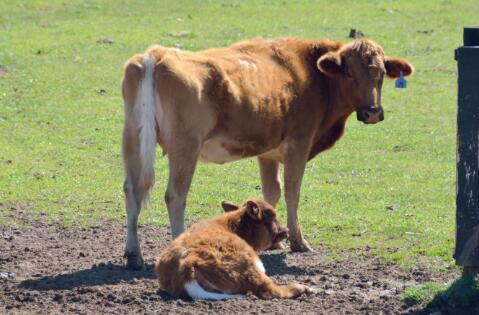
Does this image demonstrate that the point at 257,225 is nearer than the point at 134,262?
Yes

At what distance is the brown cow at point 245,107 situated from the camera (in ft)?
32.8

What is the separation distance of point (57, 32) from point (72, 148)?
1005 centimetres

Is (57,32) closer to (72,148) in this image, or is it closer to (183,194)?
(72,148)

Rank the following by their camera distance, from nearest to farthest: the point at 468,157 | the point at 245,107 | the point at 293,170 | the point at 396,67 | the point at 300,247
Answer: the point at 468,157
the point at 245,107
the point at 300,247
the point at 293,170
the point at 396,67

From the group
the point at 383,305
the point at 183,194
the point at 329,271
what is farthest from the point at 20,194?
the point at 383,305

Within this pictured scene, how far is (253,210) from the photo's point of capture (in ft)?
31.0

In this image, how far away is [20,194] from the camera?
13.5 m

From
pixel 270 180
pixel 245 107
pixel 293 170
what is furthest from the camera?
pixel 270 180

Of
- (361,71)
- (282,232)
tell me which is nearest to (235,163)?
(361,71)

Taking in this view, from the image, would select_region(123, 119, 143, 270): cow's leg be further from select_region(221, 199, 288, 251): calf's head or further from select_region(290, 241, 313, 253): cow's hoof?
select_region(290, 241, 313, 253): cow's hoof

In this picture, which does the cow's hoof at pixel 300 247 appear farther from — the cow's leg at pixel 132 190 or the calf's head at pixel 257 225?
the cow's leg at pixel 132 190

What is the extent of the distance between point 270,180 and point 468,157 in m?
3.72

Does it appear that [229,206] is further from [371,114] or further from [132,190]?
[371,114]

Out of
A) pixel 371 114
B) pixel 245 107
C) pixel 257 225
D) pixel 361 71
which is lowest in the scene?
pixel 257 225
